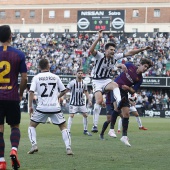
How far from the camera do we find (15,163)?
31.2ft

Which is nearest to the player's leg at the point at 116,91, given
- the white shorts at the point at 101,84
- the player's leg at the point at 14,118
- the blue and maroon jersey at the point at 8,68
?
the white shorts at the point at 101,84

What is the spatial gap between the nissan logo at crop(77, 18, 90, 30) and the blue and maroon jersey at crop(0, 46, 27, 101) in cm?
5120

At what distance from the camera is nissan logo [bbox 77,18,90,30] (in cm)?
6069

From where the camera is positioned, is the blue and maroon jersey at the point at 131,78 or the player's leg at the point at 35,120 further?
the blue and maroon jersey at the point at 131,78

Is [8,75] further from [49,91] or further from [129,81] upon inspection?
[129,81]

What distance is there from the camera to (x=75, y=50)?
187 ft

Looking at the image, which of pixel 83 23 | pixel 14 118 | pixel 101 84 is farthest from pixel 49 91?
pixel 83 23

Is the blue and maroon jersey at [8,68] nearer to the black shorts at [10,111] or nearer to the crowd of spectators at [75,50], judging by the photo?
the black shorts at [10,111]

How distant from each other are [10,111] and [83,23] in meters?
51.6

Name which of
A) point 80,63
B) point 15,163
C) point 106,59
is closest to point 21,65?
point 15,163

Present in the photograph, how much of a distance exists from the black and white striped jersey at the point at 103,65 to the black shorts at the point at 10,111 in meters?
6.22

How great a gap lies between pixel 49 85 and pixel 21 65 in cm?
237

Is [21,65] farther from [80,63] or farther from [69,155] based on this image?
[80,63]

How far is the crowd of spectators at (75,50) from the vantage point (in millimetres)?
50688
